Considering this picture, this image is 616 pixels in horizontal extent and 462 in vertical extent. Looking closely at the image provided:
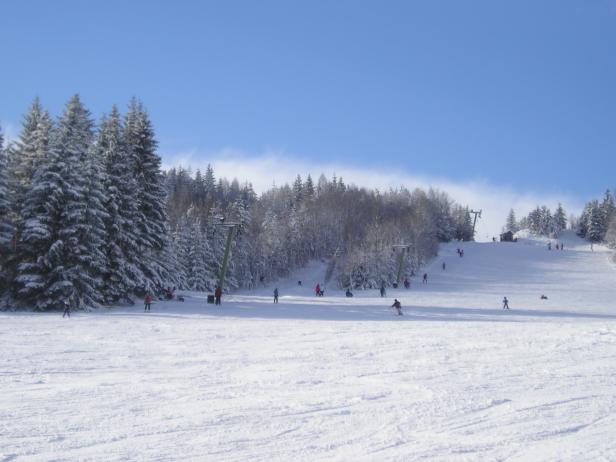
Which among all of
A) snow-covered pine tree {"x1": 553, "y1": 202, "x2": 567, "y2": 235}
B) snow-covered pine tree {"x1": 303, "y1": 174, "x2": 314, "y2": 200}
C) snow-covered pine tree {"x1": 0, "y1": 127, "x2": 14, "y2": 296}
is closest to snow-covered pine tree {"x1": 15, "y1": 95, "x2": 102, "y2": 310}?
snow-covered pine tree {"x1": 0, "y1": 127, "x2": 14, "y2": 296}

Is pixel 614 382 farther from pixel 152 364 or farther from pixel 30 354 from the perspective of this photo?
pixel 30 354

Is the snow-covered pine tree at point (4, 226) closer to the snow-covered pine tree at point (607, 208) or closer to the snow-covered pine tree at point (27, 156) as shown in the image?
the snow-covered pine tree at point (27, 156)

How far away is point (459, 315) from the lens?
2959 cm

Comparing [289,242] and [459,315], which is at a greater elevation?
[289,242]

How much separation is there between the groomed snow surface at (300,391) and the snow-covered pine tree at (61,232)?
3875 mm

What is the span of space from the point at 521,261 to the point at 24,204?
69.2 metres

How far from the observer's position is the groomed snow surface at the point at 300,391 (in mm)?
6344

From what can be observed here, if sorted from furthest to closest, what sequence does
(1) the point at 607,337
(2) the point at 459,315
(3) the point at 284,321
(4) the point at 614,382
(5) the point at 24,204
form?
(2) the point at 459,315 → (5) the point at 24,204 → (3) the point at 284,321 → (1) the point at 607,337 → (4) the point at 614,382

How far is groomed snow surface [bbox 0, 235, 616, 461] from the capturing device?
634 cm

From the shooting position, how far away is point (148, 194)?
105ft

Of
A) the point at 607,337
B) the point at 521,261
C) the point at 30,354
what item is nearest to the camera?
the point at 30,354

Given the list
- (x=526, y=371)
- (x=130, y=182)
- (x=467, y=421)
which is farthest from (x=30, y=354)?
(x=130, y=182)

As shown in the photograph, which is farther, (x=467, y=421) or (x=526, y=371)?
(x=526, y=371)

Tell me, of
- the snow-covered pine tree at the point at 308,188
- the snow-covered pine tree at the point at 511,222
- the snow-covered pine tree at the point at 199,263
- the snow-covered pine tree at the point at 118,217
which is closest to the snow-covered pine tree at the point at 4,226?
the snow-covered pine tree at the point at 118,217
